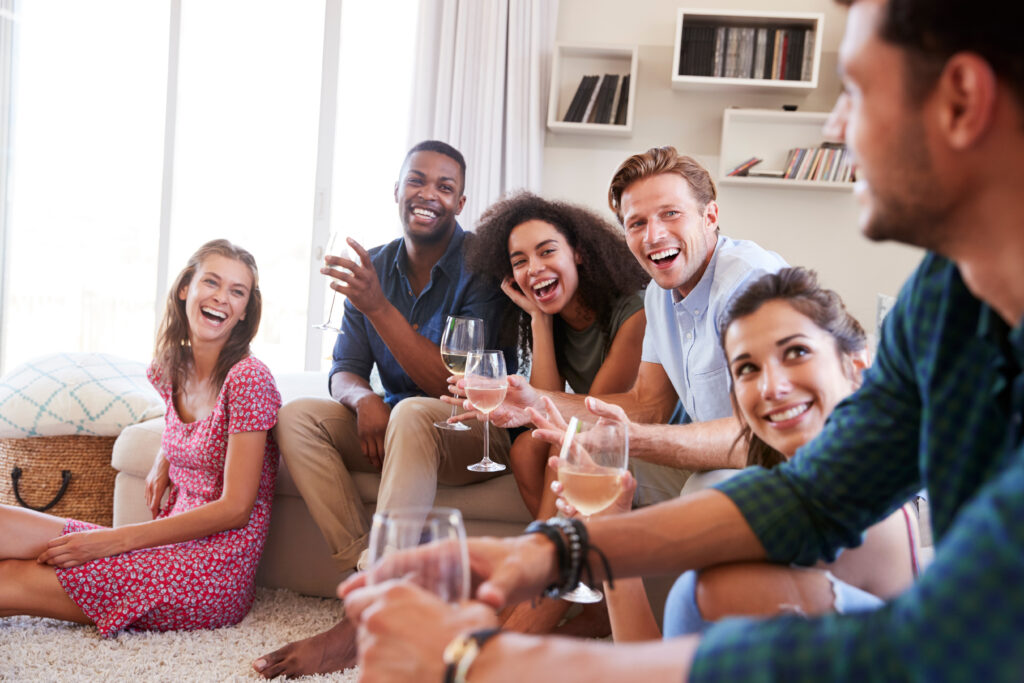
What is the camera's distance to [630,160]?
2.14 metres

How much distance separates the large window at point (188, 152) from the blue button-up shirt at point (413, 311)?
192 centimetres

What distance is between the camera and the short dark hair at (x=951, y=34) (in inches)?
25.6

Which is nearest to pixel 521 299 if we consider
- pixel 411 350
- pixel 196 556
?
pixel 411 350

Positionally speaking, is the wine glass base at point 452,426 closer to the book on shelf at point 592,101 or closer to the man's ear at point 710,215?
the man's ear at point 710,215

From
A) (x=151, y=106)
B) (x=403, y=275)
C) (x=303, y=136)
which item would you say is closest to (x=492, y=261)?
(x=403, y=275)

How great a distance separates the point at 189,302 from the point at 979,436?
2006 millimetres

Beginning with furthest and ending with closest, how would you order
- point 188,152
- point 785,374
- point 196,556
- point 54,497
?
point 188,152, point 54,497, point 196,556, point 785,374

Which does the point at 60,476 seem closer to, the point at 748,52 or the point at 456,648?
the point at 456,648

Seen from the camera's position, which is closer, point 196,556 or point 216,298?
point 196,556

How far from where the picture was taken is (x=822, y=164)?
4062 millimetres

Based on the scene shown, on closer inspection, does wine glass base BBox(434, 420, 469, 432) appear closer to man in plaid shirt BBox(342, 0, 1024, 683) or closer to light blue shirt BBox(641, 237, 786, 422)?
light blue shirt BBox(641, 237, 786, 422)

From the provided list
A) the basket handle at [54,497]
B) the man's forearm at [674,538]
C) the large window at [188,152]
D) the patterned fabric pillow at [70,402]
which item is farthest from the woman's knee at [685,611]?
the large window at [188,152]

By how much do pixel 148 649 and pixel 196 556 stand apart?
0.22 metres

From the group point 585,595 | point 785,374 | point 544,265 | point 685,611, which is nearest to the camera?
point 685,611
